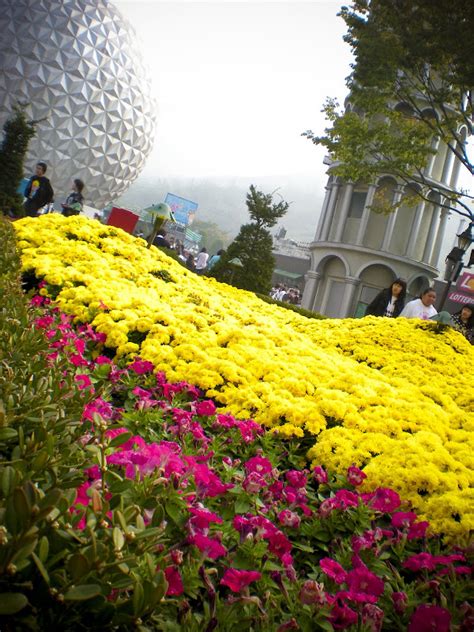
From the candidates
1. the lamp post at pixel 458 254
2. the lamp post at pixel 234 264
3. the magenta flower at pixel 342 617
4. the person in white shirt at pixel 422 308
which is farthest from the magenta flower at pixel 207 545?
the lamp post at pixel 458 254

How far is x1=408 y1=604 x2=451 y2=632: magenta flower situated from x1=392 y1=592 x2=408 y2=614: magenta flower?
11.5 inches

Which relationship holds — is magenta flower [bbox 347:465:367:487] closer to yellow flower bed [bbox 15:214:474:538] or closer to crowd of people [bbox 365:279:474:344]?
yellow flower bed [bbox 15:214:474:538]

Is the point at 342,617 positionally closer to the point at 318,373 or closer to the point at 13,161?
the point at 318,373

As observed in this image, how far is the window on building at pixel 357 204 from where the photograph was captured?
28891 mm

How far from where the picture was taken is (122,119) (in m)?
32.4

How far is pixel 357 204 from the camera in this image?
29156mm

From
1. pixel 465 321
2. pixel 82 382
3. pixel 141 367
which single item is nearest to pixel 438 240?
pixel 465 321

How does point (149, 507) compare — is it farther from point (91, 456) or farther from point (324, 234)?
point (324, 234)

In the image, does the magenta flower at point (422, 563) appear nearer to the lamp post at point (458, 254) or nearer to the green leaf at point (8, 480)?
the green leaf at point (8, 480)

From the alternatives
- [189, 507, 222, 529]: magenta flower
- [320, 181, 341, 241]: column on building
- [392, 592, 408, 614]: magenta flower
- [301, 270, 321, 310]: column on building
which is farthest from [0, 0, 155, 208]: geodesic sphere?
[392, 592, 408, 614]: magenta flower

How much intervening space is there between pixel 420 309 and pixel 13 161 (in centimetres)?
1454

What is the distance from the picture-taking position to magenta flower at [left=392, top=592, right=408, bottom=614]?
1.70m

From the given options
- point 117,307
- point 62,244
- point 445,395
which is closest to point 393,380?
point 445,395

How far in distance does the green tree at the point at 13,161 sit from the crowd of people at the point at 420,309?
1222 cm
